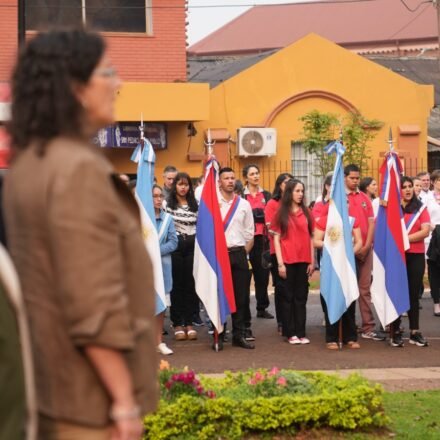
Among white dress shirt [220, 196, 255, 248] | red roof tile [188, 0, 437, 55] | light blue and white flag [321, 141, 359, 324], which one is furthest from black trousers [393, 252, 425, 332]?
red roof tile [188, 0, 437, 55]

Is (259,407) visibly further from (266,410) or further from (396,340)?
(396,340)

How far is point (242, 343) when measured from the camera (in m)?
12.5

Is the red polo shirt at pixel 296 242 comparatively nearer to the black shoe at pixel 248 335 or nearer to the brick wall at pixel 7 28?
the black shoe at pixel 248 335

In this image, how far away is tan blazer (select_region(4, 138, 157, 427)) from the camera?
330 centimetres

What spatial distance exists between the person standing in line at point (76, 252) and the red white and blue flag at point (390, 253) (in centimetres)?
917

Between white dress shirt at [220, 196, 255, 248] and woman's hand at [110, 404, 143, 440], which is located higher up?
white dress shirt at [220, 196, 255, 248]

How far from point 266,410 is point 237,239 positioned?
5274 millimetres

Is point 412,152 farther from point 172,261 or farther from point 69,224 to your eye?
point 69,224

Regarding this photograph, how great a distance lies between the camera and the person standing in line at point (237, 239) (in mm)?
12609

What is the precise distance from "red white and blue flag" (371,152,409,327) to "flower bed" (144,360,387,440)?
4552 mm

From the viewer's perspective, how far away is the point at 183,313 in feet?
43.5

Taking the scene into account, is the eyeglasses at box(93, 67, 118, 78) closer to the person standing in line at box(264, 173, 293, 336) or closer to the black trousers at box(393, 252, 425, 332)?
the black trousers at box(393, 252, 425, 332)

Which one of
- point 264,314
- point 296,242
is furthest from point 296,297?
point 264,314

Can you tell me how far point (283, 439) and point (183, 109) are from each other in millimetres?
17519
